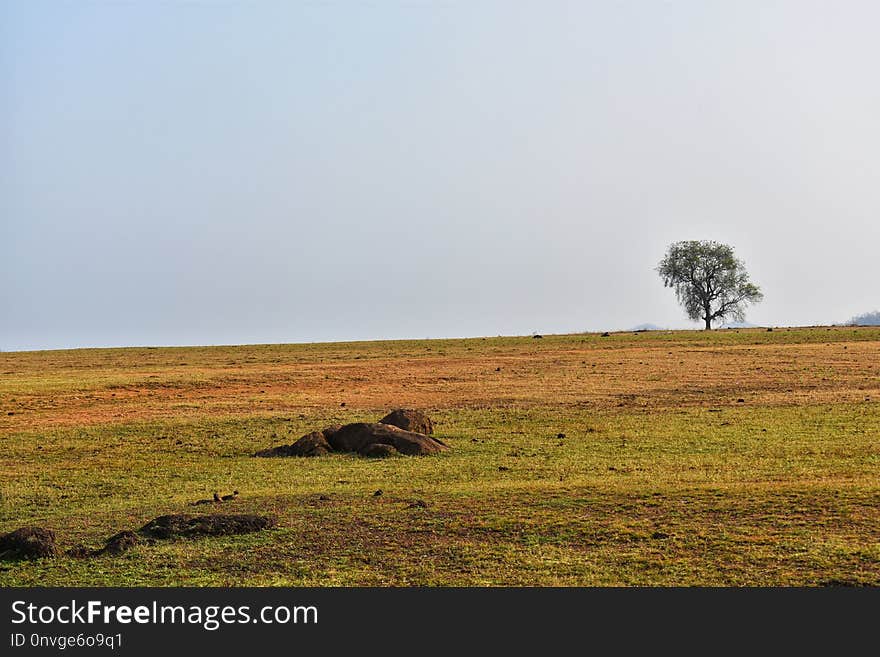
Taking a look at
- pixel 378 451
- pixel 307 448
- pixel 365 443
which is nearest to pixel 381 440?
pixel 365 443

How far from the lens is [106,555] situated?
12.9m

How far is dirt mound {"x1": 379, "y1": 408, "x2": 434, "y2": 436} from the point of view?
80.5ft

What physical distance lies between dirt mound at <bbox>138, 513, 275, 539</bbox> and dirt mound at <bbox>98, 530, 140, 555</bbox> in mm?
339

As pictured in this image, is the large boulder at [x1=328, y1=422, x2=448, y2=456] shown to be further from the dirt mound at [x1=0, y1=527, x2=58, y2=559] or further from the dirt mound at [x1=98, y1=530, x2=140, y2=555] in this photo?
the dirt mound at [x1=0, y1=527, x2=58, y2=559]

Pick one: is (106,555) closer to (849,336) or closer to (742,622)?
(742,622)

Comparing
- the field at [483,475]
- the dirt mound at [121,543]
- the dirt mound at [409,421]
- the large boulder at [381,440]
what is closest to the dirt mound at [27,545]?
the field at [483,475]

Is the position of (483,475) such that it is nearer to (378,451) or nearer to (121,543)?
(378,451)

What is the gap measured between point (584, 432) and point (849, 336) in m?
41.5

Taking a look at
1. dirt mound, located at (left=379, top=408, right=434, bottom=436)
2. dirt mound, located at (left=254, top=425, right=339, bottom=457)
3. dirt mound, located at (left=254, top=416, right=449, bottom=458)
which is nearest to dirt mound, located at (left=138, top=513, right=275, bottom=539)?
dirt mound, located at (left=254, top=416, right=449, bottom=458)

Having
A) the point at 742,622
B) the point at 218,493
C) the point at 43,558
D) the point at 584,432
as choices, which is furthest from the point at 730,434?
the point at 43,558

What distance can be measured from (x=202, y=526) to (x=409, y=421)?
11.2m

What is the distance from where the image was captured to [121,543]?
43.2ft

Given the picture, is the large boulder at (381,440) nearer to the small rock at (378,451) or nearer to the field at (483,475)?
the small rock at (378,451)

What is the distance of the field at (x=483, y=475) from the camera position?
12.0 m
